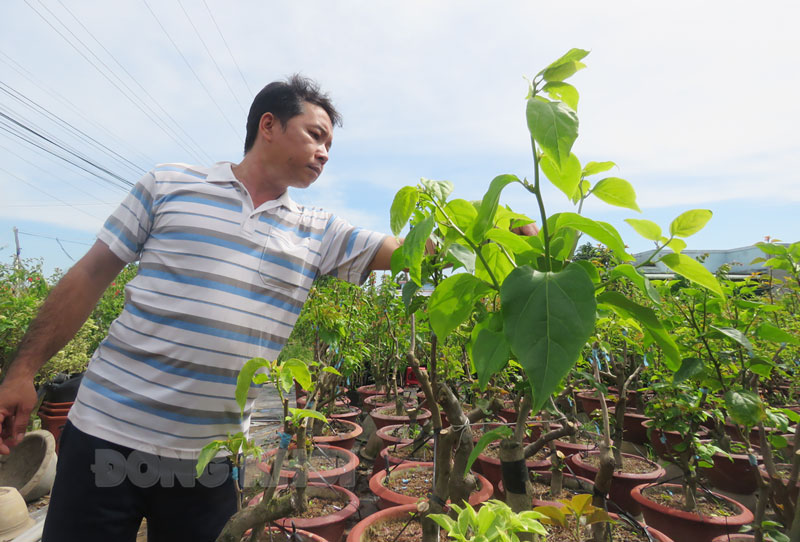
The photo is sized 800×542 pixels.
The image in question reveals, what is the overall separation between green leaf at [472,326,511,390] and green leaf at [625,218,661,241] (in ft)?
0.96

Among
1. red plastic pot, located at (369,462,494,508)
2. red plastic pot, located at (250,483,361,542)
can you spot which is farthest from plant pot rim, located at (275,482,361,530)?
red plastic pot, located at (369,462,494,508)

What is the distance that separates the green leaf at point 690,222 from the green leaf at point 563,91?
296 millimetres

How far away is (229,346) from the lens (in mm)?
1446

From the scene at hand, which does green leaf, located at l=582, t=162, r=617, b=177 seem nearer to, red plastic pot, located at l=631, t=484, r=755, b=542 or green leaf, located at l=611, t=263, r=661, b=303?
green leaf, located at l=611, t=263, r=661, b=303

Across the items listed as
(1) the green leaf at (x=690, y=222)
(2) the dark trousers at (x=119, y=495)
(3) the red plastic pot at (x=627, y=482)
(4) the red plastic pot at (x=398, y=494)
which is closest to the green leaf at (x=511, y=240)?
(1) the green leaf at (x=690, y=222)

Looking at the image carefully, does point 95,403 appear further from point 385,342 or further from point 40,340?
point 385,342

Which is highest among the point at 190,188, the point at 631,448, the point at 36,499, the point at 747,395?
the point at 190,188

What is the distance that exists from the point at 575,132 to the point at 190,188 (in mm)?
1477

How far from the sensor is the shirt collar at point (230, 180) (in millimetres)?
1639

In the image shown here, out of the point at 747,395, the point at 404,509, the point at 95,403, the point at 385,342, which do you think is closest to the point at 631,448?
the point at 385,342

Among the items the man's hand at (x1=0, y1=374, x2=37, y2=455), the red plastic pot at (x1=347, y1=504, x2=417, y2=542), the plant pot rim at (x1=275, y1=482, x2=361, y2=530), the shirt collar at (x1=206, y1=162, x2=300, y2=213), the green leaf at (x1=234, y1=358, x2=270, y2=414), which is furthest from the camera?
the plant pot rim at (x1=275, y1=482, x2=361, y2=530)

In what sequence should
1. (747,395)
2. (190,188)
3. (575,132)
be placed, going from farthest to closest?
1. (190,188)
2. (747,395)
3. (575,132)

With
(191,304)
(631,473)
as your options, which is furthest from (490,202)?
(631,473)

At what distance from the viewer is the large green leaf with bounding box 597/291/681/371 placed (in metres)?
0.59
